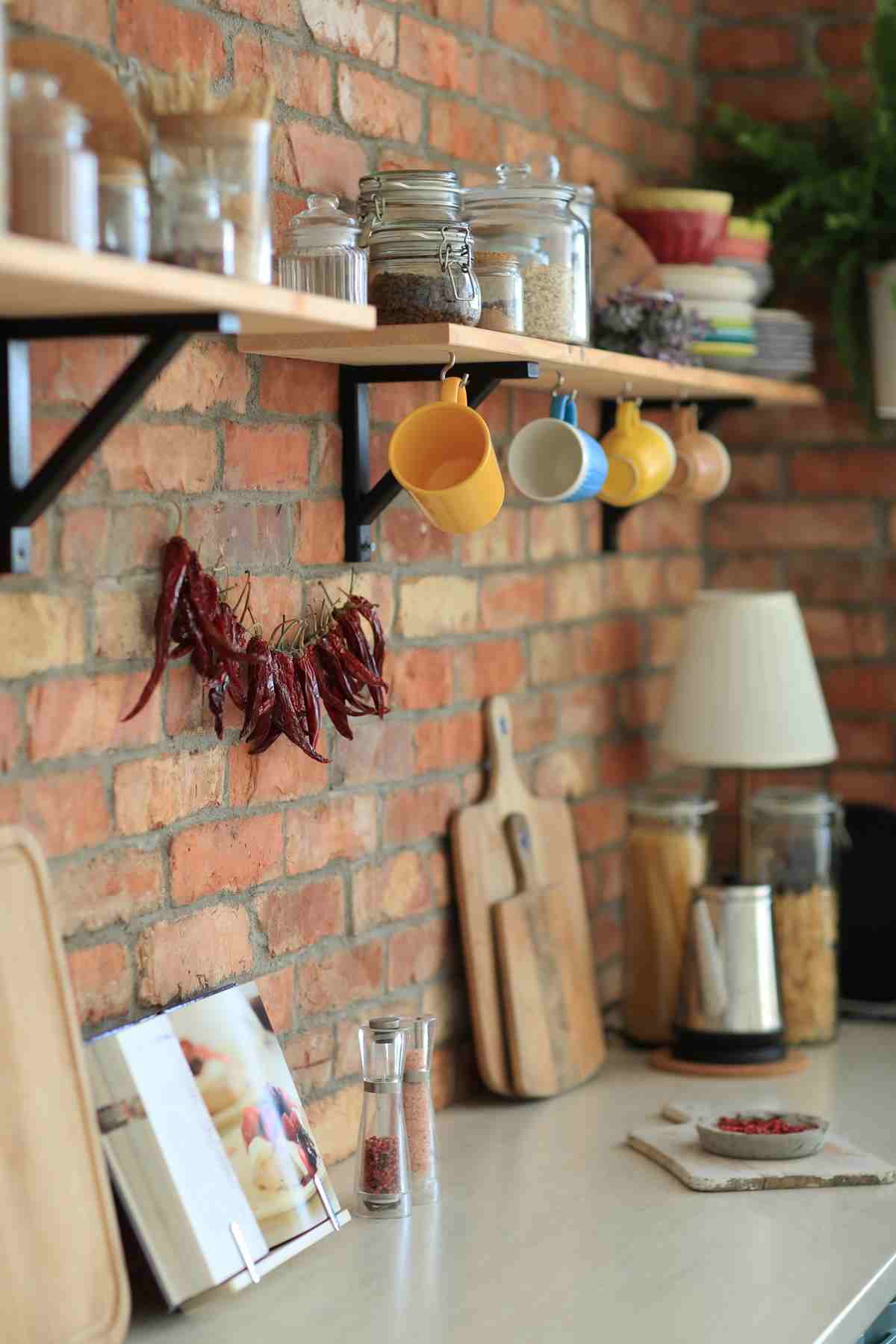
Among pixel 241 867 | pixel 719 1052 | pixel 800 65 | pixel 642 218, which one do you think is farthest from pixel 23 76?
pixel 800 65

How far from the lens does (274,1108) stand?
161cm

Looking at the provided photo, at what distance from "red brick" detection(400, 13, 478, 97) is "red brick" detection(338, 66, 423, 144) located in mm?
35

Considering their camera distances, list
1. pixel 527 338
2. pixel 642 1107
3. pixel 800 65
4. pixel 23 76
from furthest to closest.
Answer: pixel 800 65, pixel 642 1107, pixel 527 338, pixel 23 76

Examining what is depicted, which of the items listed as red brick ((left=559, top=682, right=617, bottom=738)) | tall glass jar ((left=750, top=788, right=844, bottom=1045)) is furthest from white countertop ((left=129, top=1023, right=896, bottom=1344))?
red brick ((left=559, top=682, right=617, bottom=738))

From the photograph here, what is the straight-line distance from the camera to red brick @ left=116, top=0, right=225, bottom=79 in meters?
1.50

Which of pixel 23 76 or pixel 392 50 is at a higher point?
pixel 392 50

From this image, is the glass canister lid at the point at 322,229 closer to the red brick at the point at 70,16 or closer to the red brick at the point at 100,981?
the red brick at the point at 70,16

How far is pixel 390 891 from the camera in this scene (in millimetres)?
1972

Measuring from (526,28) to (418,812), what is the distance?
1.02 metres

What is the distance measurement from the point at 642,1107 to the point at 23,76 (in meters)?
1.40

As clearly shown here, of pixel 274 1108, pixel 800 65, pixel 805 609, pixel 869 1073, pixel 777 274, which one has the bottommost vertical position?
pixel 869 1073

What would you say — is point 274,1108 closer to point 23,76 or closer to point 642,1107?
point 642,1107

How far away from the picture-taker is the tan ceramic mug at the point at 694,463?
231cm

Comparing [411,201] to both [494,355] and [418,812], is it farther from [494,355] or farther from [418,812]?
[418,812]
